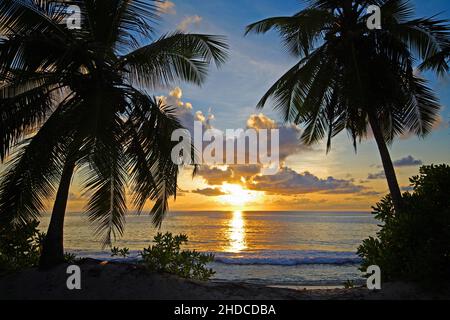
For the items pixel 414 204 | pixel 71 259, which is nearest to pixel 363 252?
pixel 414 204

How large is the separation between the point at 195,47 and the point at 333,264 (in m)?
16.8

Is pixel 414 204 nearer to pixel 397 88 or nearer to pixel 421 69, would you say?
pixel 397 88

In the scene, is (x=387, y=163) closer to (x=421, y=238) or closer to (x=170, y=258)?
(x=421, y=238)

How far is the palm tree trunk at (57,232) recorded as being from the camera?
6855 mm

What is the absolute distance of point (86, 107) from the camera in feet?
19.7

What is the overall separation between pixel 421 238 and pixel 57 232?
6572mm

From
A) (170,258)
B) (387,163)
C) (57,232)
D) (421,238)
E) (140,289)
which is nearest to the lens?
(421,238)

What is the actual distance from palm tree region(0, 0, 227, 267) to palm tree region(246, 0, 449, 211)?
3.56 m

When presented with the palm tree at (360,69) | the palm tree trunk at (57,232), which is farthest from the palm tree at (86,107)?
the palm tree at (360,69)

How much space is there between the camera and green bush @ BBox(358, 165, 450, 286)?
5.75 m

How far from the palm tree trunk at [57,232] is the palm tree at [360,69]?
244 inches

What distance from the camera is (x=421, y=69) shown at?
974 centimetres

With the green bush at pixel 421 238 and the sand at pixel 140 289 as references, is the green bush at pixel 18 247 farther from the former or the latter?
the green bush at pixel 421 238

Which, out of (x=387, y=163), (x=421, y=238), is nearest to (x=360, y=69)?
(x=387, y=163)
